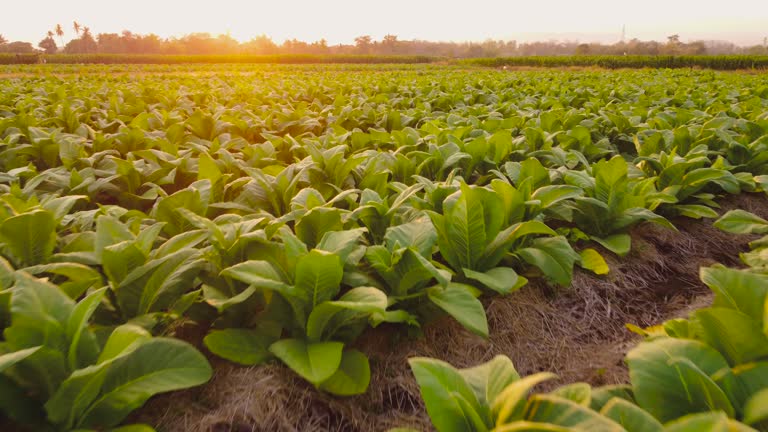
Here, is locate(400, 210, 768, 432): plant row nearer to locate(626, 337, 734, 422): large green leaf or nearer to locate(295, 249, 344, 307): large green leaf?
locate(626, 337, 734, 422): large green leaf

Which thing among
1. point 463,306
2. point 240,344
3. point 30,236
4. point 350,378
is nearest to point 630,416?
point 463,306

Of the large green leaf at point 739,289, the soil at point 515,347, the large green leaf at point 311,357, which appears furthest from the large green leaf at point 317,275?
the large green leaf at point 739,289

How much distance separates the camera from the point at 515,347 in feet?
6.49

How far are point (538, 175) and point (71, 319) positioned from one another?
245 centimetres

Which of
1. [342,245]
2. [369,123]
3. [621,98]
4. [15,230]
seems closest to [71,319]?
[15,230]

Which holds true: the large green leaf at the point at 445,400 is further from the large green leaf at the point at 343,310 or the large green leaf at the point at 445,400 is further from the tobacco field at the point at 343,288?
the large green leaf at the point at 343,310

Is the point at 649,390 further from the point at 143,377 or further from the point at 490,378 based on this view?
the point at 143,377

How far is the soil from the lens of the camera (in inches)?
57.8

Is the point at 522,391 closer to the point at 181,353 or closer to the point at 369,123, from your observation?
the point at 181,353

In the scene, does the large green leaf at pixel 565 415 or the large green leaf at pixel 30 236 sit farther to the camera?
the large green leaf at pixel 30 236

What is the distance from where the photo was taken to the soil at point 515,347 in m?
1.47

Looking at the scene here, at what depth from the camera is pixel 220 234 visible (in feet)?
5.59

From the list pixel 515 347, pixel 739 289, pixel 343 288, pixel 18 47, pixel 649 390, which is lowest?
pixel 515 347

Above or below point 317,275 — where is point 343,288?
below
